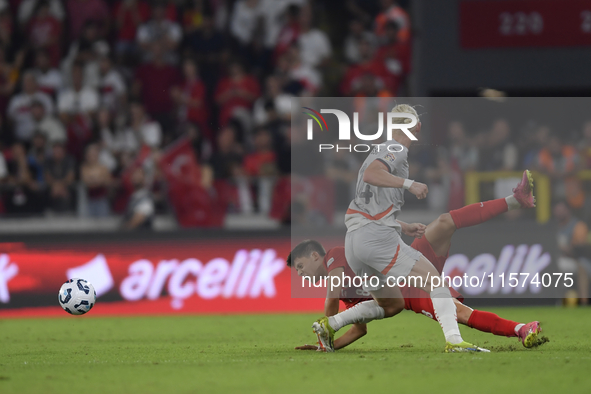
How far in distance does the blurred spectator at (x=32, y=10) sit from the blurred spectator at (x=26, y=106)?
158 cm

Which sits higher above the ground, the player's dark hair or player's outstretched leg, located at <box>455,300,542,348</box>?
the player's dark hair

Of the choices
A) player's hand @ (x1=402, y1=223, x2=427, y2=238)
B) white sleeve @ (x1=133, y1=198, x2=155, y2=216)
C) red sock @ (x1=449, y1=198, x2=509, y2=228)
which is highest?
red sock @ (x1=449, y1=198, x2=509, y2=228)

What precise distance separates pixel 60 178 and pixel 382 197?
22.0 ft

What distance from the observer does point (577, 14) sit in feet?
37.2

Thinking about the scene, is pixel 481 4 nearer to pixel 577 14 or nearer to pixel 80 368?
pixel 577 14

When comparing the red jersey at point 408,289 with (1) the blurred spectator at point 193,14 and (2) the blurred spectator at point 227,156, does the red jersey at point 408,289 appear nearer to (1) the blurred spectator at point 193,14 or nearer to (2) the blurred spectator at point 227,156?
(2) the blurred spectator at point 227,156

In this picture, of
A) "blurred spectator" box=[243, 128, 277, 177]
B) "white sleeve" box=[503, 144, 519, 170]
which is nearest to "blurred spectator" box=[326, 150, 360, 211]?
"blurred spectator" box=[243, 128, 277, 177]

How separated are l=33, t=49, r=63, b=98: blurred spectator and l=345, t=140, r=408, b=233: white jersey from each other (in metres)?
8.53

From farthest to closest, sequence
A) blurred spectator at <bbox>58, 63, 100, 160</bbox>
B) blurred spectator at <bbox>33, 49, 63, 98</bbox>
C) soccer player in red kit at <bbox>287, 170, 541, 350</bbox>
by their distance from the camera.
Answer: blurred spectator at <bbox>33, 49, 63, 98</bbox> → blurred spectator at <bbox>58, 63, 100, 160</bbox> → soccer player in red kit at <bbox>287, 170, 541, 350</bbox>

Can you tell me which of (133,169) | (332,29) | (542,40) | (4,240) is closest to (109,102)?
(133,169)

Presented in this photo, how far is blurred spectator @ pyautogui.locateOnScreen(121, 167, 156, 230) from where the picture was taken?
12.0 m

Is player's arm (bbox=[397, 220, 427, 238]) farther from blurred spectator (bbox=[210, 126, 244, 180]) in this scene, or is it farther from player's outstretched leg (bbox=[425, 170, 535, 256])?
blurred spectator (bbox=[210, 126, 244, 180])

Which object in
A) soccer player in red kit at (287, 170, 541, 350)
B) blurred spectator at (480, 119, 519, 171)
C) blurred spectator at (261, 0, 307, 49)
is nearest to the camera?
soccer player in red kit at (287, 170, 541, 350)

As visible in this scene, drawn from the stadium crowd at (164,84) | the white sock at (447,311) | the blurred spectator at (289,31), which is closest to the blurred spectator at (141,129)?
the stadium crowd at (164,84)
